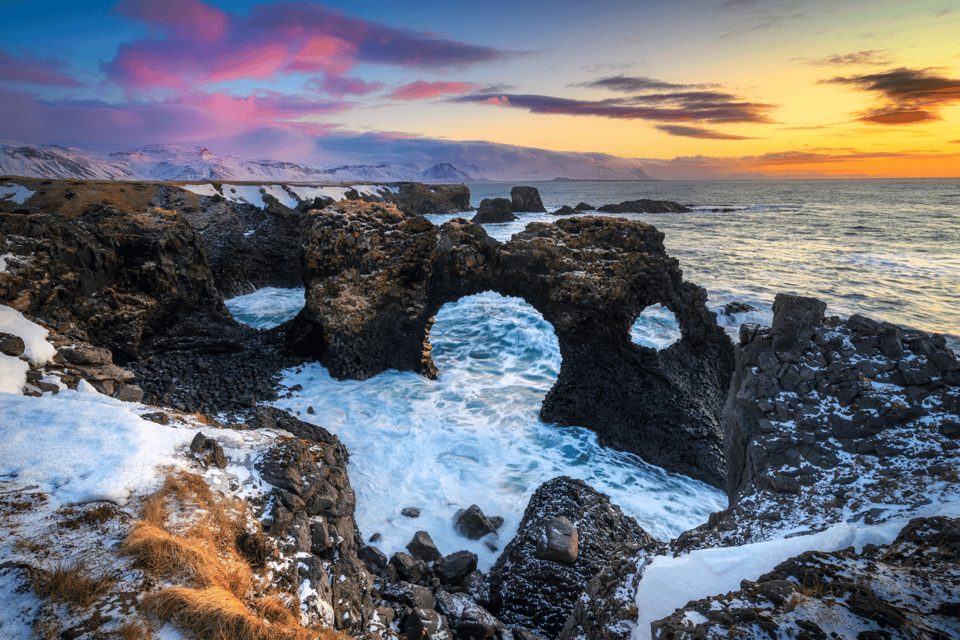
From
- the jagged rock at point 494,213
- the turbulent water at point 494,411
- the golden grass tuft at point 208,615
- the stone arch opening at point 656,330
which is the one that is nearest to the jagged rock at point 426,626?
the turbulent water at point 494,411

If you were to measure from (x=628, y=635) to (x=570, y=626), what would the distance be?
5.31ft

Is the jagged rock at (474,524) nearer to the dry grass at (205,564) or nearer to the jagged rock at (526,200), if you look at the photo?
the dry grass at (205,564)

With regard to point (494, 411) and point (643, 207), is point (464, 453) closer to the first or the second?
point (494, 411)

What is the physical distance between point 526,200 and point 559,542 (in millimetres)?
92595

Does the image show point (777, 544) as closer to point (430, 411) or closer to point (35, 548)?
point (35, 548)

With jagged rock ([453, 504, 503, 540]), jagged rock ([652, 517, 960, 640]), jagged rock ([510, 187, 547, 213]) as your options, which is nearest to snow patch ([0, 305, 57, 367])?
jagged rock ([453, 504, 503, 540])

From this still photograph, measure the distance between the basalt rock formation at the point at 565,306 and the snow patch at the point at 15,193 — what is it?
29404 millimetres

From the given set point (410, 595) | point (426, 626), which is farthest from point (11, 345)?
point (426, 626)

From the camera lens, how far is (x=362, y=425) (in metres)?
15.1

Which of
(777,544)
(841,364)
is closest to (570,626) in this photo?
(777,544)

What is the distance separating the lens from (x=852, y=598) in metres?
4.07

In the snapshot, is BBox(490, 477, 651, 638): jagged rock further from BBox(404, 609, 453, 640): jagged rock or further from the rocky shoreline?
BBox(404, 609, 453, 640): jagged rock

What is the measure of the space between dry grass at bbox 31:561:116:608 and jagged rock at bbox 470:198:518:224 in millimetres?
71661

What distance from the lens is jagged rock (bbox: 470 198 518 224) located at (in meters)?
74.7
